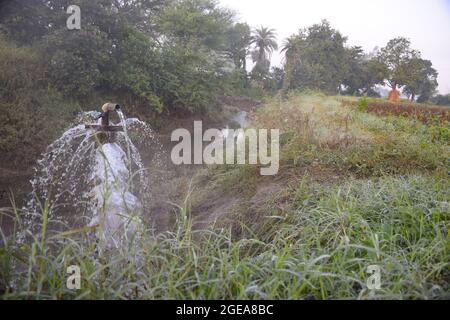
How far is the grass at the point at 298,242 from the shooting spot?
146 cm

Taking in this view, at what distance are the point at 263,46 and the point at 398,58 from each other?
5.80 m

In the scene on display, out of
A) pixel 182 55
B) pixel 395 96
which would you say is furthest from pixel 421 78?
pixel 182 55

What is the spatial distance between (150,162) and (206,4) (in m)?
8.64

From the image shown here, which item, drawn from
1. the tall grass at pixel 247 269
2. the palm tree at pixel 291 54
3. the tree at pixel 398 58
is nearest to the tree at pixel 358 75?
the tree at pixel 398 58

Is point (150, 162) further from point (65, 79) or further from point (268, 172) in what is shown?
point (268, 172)

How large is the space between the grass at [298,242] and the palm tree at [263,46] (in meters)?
6.49

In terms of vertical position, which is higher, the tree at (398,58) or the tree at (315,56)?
the tree at (315,56)

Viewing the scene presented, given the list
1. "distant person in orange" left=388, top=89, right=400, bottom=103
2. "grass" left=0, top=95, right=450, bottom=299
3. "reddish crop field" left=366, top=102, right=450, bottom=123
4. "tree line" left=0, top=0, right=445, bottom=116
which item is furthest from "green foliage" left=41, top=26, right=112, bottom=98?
"distant person in orange" left=388, top=89, right=400, bottom=103

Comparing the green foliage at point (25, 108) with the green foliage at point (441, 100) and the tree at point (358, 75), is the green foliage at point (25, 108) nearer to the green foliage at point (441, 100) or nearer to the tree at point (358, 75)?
the tree at point (358, 75)

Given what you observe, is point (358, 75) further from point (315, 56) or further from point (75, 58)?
point (75, 58)

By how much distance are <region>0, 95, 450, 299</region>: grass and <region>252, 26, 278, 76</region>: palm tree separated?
649 cm

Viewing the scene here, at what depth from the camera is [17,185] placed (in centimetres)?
466
